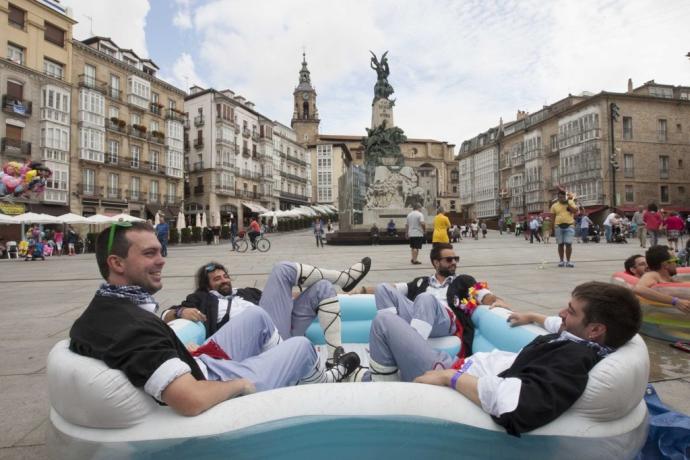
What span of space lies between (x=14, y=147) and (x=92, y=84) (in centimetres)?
918

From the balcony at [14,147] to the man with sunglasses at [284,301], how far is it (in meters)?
31.9

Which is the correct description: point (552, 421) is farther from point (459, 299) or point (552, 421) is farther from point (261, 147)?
point (261, 147)

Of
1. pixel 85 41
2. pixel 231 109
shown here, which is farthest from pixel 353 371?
pixel 231 109

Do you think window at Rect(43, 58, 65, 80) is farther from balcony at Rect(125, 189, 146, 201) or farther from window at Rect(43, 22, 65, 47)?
balcony at Rect(125, 189, 146, 201)

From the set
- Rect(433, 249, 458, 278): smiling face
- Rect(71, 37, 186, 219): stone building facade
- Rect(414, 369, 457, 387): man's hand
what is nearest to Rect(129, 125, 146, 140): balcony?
Rect(71, 37, 186, 219): stone building facade

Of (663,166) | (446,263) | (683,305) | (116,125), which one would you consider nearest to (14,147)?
(116,125)

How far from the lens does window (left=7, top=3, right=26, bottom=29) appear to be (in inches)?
1096

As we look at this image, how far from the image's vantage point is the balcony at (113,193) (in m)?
35.3

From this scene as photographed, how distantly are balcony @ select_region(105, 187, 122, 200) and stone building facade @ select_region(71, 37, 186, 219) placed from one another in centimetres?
8

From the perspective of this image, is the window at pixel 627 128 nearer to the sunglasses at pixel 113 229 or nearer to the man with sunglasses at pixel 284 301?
the man with sunglasses at pixel 284 301

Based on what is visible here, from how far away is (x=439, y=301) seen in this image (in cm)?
338

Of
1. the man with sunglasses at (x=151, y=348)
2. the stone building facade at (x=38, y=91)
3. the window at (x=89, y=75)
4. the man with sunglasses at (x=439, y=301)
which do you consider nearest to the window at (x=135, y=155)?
the window at (x=89, y=75)

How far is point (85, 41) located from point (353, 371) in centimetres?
4378

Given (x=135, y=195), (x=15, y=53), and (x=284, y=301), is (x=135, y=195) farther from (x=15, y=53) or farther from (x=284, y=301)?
(x=284, y=301)
